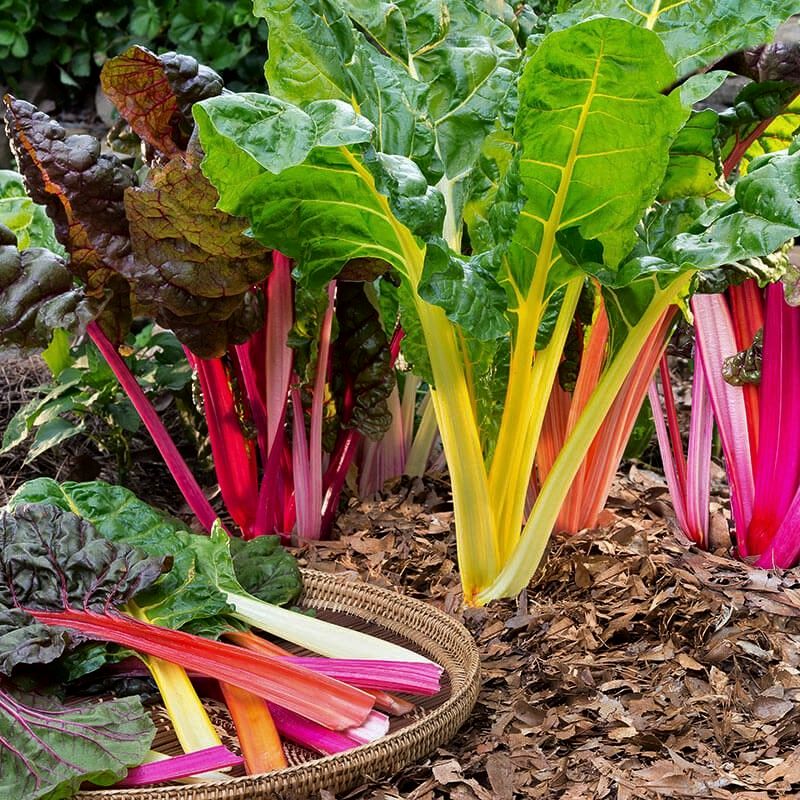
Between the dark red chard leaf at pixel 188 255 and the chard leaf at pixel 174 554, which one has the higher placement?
the dark red chard leaf at pixel 188 255

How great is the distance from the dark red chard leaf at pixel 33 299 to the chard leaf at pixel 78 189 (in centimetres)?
5

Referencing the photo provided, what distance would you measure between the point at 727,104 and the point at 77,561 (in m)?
3.15

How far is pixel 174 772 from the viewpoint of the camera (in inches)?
55.2

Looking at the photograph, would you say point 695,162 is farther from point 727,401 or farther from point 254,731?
point 254,731

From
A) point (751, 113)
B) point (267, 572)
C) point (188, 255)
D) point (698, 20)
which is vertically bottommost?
point (267, 572)

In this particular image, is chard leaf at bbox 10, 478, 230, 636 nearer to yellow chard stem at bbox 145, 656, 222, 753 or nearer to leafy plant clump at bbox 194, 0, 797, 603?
yellow chard stem at bbox 145, 656, 222, 753

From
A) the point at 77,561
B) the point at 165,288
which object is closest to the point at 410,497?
the point at 165,288

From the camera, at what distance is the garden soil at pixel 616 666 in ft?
4.80

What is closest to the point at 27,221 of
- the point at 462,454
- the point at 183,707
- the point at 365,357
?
the point at 365,357

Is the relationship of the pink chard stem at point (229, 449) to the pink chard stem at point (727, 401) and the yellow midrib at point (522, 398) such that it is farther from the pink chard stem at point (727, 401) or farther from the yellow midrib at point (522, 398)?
the pink chard stem at point (727, 401)

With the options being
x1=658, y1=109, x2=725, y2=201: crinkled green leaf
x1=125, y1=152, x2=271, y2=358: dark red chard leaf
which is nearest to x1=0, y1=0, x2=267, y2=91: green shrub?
x1=125, y1=152, x2=271, y2=358: dark red chard leaf

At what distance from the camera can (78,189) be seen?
1987mm

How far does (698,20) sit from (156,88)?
937 millimetres

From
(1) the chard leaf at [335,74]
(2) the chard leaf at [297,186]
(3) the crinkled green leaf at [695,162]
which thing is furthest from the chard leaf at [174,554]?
(3) the crinkled green leaf at [695,162]
